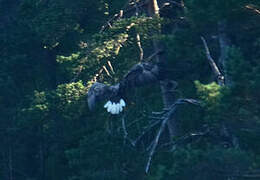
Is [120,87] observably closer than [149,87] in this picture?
Yes

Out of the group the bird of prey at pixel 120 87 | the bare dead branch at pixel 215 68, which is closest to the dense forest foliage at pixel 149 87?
the bare dead branch at pixel 215 68

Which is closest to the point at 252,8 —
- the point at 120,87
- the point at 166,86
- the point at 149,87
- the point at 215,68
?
the point at 215,68

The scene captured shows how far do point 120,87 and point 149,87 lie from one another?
414cm

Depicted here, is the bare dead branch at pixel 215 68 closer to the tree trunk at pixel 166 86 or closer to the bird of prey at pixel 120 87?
the bird of prey at pixel 120 87

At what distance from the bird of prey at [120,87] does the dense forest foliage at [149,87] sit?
20.6 inches

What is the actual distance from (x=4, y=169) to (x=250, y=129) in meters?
12.4

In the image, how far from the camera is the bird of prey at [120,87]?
12.8m

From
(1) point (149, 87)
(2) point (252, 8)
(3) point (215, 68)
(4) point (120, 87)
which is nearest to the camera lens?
(2) point (252, 8)

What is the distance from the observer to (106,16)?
59.4ft

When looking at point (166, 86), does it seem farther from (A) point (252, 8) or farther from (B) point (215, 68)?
(A) point (252, 8)

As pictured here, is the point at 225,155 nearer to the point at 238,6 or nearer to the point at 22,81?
the point at 238,6

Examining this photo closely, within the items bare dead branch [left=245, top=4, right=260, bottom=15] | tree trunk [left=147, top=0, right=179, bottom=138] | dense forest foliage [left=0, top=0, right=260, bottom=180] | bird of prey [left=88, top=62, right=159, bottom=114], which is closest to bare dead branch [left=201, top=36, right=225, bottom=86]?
dense forest foliage [left=0, top=0, right=260, bottom=180]

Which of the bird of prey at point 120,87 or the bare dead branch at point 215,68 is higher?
the bare dead branch at point 215,68

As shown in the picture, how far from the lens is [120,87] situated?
13070 millimetres
